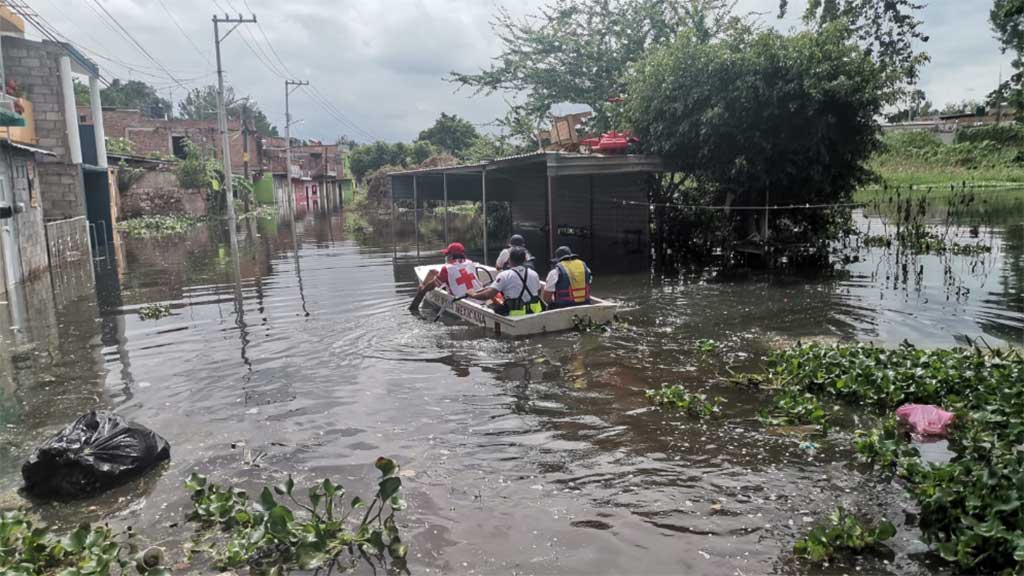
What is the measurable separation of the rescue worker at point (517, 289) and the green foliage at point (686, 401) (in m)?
3.78

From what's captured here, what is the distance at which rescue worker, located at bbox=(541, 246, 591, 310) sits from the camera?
38.7 feet

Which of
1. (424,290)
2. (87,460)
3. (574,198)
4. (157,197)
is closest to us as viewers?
(87,460)

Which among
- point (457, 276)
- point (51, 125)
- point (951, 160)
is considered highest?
point (51, 125)

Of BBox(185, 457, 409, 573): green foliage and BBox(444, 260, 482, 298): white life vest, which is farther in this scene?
BBox(444, 260, 482, 298): white life vest

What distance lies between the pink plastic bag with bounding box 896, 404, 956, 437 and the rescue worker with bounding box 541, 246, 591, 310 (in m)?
5.57

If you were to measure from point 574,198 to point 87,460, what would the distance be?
23.7 metres

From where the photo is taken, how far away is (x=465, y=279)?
1310cm

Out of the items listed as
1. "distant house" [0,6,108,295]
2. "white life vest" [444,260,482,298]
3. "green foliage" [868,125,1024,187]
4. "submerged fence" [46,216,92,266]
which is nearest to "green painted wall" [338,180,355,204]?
"green foliage" [868,125,1024,187]

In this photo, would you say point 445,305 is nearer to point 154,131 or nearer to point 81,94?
point 154,131

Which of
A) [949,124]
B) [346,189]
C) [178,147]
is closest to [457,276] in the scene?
[178,147]

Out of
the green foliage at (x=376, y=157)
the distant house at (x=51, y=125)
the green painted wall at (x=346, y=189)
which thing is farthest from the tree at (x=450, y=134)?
the distant house at (x=51, y=125)

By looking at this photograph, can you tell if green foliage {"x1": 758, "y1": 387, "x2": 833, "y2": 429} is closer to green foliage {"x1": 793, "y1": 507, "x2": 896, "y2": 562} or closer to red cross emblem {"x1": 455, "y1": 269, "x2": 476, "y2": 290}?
green foliage {"x1": 793, "y1": 507, "x2": 896, "y2": 562}

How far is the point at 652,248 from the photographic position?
23719 millimetres

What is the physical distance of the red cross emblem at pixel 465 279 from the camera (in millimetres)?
13055
